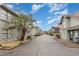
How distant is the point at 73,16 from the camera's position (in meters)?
22.9

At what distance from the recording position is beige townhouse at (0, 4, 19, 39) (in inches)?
687

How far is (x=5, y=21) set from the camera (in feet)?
61.4

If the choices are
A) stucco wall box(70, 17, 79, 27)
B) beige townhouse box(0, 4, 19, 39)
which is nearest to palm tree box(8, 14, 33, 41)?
beige townhouse box(0, 4, 19, 39)

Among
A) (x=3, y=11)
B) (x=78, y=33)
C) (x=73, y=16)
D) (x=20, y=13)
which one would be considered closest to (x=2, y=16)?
(x=3, y=11)

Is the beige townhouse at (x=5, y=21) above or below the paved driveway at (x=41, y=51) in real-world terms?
above

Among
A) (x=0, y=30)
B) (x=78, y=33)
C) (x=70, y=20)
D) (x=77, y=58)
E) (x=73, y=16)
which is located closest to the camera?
(x=77, y=58)

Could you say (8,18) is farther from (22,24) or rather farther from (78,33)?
(78,33)

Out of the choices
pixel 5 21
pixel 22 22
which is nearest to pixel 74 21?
pixel 22 22

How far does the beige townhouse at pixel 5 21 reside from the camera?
57.2ft

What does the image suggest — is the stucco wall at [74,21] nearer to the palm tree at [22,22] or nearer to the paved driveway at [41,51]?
the palm tree at [22,22]

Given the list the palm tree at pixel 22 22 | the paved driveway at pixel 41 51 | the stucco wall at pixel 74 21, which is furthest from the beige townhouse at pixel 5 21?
the stucco wall at pixel 74 21

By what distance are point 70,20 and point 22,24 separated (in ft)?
23.5

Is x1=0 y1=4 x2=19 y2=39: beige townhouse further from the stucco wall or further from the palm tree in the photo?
the stucco wall

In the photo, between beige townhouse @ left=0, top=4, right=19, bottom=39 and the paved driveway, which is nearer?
the paved driveway
